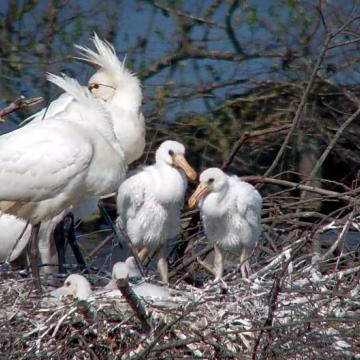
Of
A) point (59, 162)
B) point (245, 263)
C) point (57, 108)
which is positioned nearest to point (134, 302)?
point (59, 162)

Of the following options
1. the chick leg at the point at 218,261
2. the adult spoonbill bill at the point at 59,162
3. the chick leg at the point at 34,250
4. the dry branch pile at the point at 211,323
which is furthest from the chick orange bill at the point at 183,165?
the dry branch pile at the point at 211,323

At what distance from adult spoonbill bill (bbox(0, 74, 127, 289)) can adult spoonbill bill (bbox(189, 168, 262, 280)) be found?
55 cm

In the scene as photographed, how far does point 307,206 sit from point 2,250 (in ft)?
7.01

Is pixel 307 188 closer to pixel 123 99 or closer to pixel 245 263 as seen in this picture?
pixel 245 263

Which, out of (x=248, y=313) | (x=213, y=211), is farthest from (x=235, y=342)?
(x=213, y=211)

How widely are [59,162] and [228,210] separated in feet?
3.81

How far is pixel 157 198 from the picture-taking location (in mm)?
9609

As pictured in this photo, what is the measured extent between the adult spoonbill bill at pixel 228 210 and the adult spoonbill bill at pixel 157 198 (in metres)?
0.17

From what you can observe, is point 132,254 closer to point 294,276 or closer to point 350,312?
point 294,276

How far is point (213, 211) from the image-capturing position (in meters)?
9.44

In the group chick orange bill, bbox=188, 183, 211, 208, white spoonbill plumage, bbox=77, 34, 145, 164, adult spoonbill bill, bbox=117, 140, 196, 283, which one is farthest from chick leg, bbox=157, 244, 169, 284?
white spoonbill plumage, bbox=77, 34, 145, 164

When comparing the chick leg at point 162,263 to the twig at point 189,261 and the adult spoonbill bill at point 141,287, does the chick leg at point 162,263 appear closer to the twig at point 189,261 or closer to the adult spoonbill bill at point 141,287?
the twig at point 189,261

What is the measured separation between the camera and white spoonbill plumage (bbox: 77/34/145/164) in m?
10.3

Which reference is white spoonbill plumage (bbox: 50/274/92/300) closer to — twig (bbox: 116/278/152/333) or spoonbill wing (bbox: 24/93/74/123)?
twig (bbox: 116/278/152/333)
